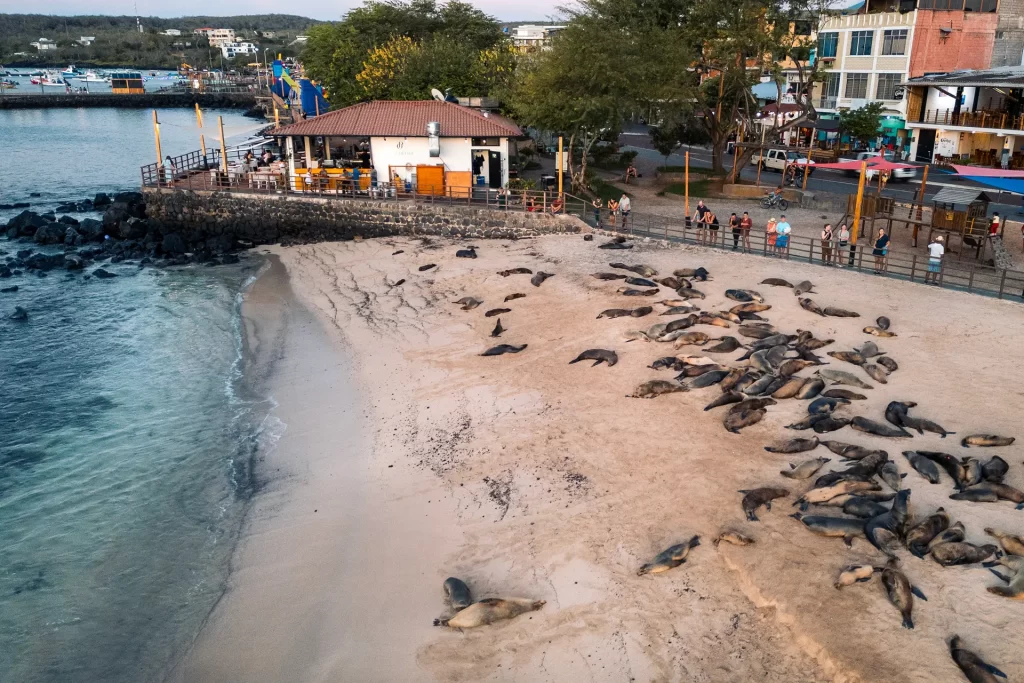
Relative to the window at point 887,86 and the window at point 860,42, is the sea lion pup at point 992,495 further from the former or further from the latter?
the window at point 860,42

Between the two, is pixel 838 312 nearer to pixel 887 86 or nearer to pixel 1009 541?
pixel 1009 541

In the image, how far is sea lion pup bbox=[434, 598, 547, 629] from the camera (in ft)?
40.6

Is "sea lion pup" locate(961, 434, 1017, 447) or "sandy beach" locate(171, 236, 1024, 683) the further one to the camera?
"sea lion pup" locate(961, 434, 1017, 447)

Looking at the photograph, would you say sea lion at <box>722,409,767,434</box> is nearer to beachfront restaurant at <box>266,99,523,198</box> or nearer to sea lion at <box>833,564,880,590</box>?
sea lion at <box>833,564,880,590</box>

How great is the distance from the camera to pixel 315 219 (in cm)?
3900

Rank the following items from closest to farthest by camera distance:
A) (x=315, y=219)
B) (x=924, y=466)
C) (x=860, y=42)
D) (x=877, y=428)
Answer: (x=924, y=466), (x=877, y=428), (x=315, y=219), (x=860, y=42)

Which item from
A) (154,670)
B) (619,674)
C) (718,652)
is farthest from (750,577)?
(154,670)

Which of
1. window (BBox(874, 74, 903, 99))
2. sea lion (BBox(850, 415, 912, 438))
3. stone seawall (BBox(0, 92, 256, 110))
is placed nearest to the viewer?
sea lion (BBox(850, 415, 912, 438))

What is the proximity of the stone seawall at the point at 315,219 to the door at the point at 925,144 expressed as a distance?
109 feet

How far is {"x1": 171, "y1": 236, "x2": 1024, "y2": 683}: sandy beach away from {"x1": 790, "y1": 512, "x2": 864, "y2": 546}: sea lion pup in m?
0.17

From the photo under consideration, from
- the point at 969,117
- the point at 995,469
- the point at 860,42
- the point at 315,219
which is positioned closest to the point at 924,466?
the point at 995,469

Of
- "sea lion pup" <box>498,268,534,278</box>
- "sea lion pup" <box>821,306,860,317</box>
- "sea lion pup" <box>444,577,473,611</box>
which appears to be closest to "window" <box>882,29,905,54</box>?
"sea lion pup" <box>498,268,534,278</box>

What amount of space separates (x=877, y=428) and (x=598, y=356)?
6882 mm

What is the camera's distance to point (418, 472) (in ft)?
56.2
